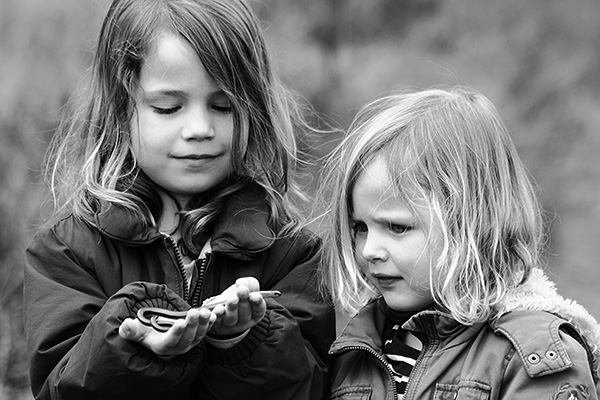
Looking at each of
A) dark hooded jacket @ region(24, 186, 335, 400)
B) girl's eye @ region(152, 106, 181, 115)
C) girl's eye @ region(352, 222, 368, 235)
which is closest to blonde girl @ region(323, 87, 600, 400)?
girl's eye @ region(352, 222, 368, 235)

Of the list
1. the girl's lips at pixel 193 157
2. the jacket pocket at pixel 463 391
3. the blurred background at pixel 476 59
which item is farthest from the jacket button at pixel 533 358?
the blurred background at pixel 476 59

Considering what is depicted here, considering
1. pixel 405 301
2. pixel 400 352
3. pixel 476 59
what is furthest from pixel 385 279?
pixel 476 59

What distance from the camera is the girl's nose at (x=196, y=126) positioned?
2662 millimetres

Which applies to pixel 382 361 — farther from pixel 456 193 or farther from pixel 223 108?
pixel 223 108

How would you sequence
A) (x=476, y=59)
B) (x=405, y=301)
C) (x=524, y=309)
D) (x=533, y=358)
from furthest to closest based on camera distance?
(x=476, y=59) < (x=405, y=301) < (x=524, y=309) < (x=533, y=358)

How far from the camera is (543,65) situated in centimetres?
700

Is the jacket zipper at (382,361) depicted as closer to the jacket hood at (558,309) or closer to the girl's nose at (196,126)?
the jacket hood at (558,309)

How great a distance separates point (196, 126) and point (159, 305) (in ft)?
1.60

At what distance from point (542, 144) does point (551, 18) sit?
2.83ft

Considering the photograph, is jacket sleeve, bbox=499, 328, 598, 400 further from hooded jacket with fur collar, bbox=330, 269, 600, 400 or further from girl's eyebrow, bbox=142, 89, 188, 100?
girl's eyebrow, bbox=142, 89, 188, 100

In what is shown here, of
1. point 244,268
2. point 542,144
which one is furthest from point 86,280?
point 542,144

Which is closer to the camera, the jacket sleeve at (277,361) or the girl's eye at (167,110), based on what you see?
the jacket sleeve at (277,361)

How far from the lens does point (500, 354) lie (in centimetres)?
245

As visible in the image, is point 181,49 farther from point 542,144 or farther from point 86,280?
point 542,144
